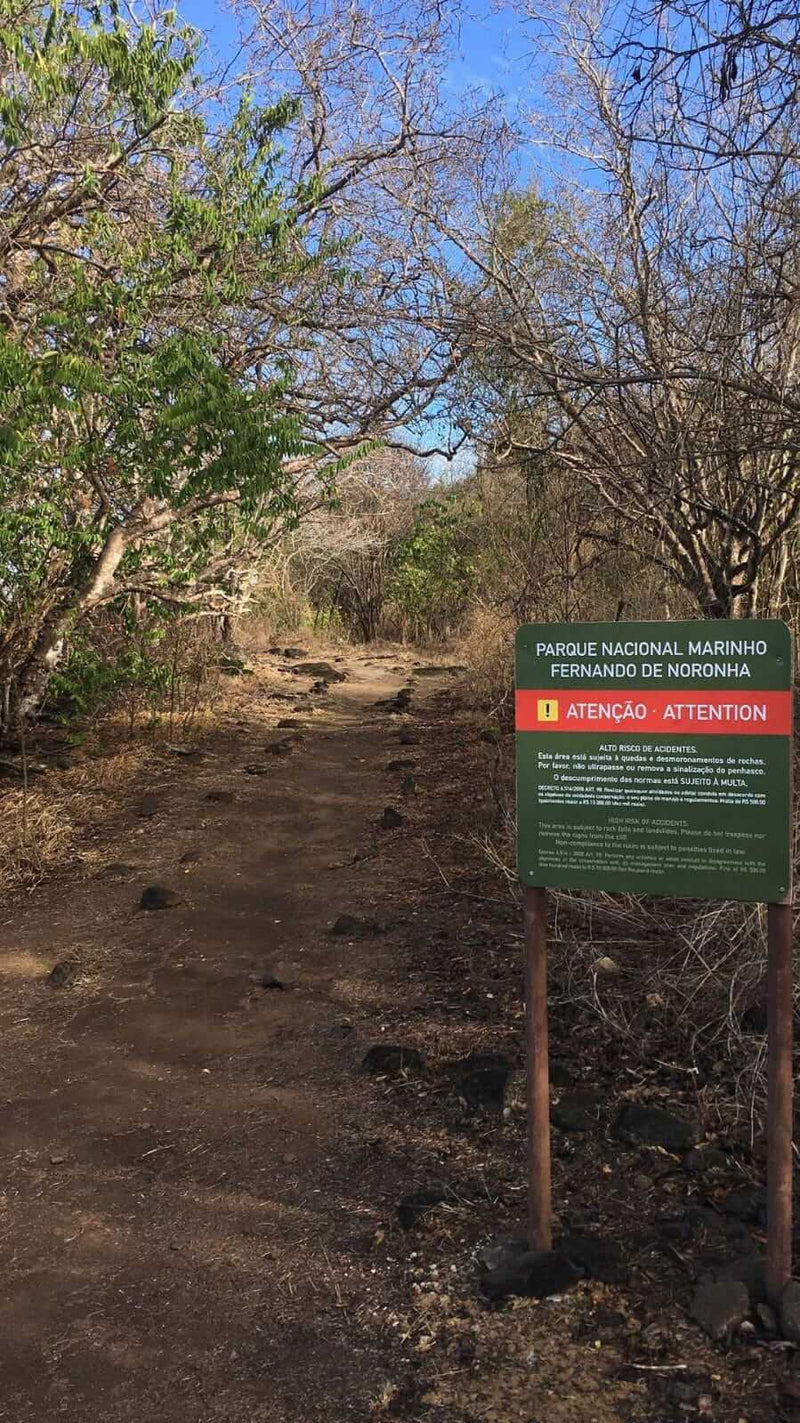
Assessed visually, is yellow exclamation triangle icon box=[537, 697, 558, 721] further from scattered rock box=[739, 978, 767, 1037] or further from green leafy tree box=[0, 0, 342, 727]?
green leafy tree box=[0, 0, 342, 727]

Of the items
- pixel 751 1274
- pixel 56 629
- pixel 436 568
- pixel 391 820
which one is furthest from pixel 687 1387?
pixel 436 568

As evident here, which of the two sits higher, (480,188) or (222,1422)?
(480,188)

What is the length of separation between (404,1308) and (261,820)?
6.21m

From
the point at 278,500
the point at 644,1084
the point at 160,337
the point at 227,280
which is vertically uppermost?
the point at 227,280

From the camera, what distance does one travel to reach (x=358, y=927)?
618cm

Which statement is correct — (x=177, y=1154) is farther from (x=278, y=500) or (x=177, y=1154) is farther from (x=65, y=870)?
(x=278, y=500)

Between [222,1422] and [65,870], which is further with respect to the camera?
[65,870]

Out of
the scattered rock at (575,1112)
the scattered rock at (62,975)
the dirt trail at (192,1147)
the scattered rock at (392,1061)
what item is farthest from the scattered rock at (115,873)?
the scattered rock at (575,1112)

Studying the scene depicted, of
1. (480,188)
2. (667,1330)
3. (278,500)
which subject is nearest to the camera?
(667,1330)

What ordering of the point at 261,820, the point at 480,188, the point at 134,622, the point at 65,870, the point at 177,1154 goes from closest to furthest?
the point at 177,1154 < the point at 480,188 < the point at 65,870 < the point at 261,820 < the point at 134,622

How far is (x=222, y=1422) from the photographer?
2527 mm

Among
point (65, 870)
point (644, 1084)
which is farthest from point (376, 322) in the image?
point (644, 1084)

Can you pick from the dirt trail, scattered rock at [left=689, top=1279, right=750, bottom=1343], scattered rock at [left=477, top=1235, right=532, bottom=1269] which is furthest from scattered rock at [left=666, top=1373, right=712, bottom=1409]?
the dirt trail

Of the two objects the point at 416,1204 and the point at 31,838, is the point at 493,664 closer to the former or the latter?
the point at 31,838
